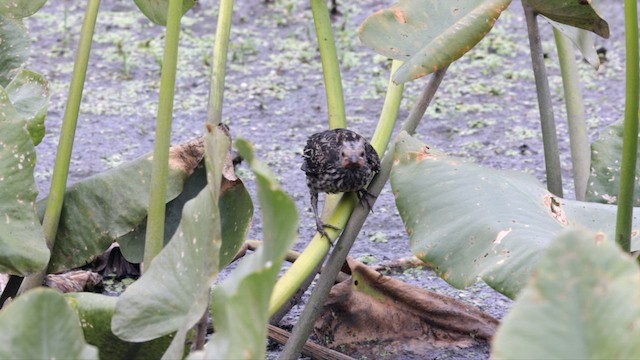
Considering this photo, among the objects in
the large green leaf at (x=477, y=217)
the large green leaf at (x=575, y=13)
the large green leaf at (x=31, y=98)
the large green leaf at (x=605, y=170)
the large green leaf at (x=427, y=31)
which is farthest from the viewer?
the large green leaf at (x=605, y=170)

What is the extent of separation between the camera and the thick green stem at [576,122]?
2.51 m

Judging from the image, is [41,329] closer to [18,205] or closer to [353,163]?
[18,205]

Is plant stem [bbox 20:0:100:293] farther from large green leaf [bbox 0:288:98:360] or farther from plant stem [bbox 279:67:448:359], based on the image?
large green leaf [bbox 0:288:98:360]

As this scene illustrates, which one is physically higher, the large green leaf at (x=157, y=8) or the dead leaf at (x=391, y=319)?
the large green leaf at (x=157, y=8)

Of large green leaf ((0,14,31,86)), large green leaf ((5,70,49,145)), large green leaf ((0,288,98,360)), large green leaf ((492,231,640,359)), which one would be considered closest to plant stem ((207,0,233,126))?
large green leaf ((5,70,49,145))

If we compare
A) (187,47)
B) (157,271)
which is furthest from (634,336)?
(187,47)

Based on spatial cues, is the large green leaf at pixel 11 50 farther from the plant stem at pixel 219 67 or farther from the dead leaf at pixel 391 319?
the dead leaf at pixel 391 319

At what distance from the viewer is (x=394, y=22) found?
74.9 inches

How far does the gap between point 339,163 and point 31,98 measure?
0.71m

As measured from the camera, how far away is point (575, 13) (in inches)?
80.0

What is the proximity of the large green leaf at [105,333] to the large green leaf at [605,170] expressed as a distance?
40.7 inches

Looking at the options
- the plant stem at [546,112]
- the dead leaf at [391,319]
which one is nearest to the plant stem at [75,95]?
the dead leaf at [391,319]

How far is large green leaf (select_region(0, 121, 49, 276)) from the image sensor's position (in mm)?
1791

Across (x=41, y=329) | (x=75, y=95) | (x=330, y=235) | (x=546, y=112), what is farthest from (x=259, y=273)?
(x=546, y=112)
